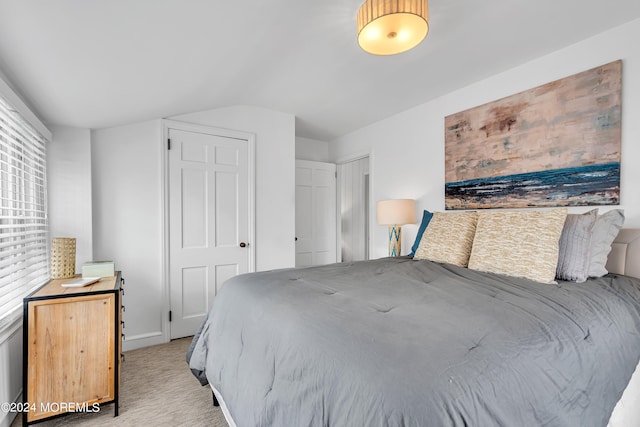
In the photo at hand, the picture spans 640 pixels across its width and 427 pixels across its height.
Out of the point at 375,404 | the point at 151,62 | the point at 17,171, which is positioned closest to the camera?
the point at 375,404

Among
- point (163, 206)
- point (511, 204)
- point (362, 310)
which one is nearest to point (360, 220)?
point (511, 204)

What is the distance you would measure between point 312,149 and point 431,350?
410cm

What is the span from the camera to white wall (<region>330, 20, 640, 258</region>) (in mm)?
1883

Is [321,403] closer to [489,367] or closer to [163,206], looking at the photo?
[489,367]

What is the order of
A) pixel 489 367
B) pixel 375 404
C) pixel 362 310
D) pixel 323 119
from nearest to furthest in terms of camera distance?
pixel 375 404, pixel 489 367, pixel 362 310, pixel 323 119

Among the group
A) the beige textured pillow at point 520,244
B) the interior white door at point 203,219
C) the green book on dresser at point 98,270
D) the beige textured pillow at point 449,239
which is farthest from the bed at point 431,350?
the interior white door at point 203,219

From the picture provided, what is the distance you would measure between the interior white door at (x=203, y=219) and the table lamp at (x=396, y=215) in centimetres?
149

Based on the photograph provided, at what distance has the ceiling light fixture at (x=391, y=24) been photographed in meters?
1.38

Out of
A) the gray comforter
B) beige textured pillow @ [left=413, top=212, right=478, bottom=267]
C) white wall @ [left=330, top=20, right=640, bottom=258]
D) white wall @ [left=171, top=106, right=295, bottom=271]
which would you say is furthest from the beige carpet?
white wall @ [left=330, top=20, right=640, bottom=258]

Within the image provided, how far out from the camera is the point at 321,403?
84 centimetres

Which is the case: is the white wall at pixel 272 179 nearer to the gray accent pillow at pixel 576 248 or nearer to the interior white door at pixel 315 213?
the interior white door at pixel 315 213

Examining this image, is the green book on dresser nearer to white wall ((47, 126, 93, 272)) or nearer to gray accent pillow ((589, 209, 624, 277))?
white wall ((47, 126, 93, 272))

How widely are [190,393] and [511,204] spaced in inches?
109

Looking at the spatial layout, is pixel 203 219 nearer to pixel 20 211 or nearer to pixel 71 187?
pixel 71 187
